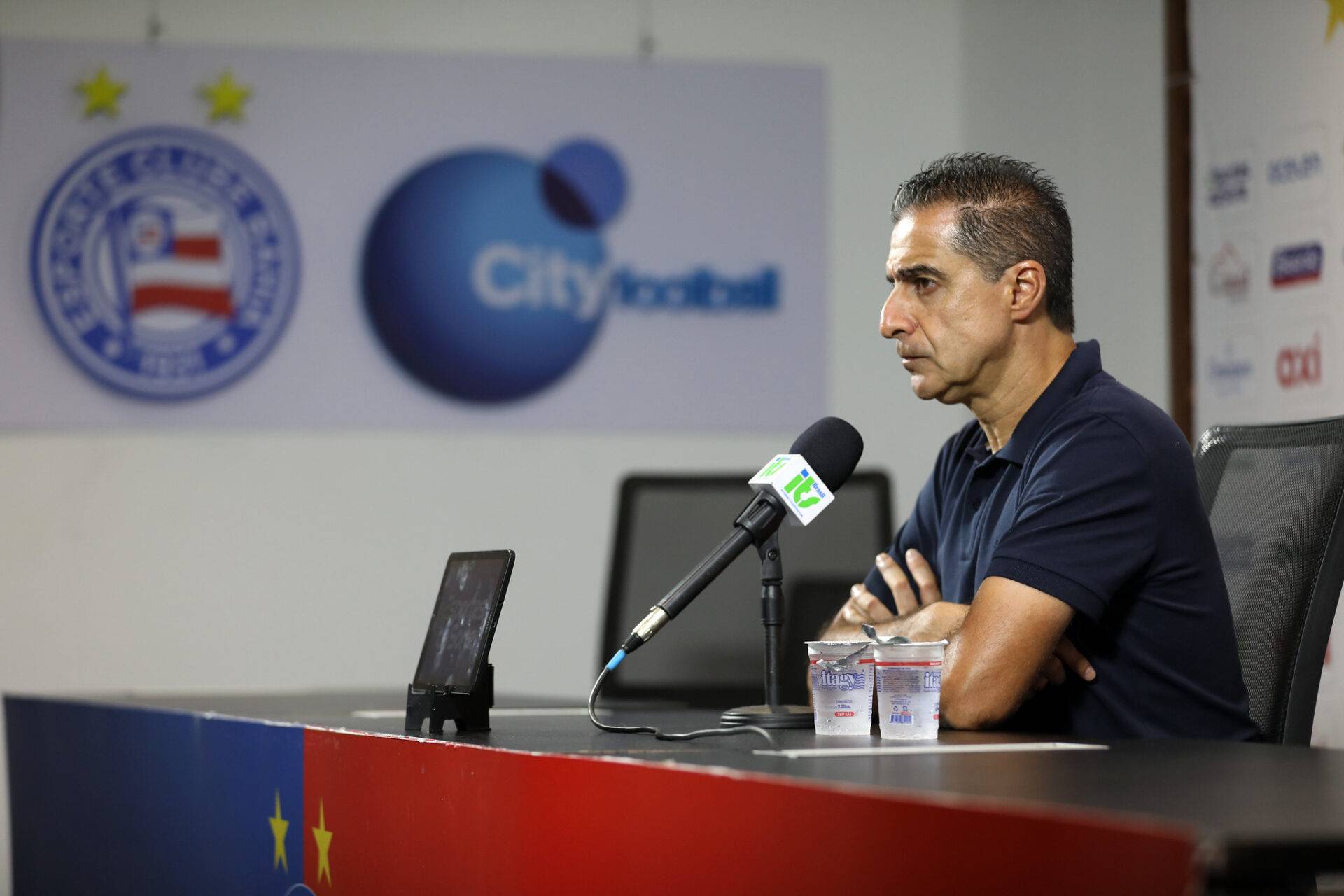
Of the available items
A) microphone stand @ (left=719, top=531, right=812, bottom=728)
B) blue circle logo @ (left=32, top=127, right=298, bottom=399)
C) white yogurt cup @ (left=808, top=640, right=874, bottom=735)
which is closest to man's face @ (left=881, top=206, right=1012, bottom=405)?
microphone stand @ (left=719, top=531, right=812, bottom=728)

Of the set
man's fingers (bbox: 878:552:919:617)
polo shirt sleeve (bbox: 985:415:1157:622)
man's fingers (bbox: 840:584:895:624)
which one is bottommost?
man's fingers (bbox: 840:584:895:624)

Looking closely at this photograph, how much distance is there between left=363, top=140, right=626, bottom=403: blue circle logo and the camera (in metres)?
4.08

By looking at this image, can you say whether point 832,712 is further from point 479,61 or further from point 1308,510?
point 479,61

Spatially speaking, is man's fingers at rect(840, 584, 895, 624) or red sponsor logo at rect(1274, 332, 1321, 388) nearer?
man's fingers at rect(840, 584, 895, 624)

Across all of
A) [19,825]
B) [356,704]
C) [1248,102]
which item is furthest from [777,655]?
[1248,102]

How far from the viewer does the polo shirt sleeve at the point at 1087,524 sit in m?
1.59

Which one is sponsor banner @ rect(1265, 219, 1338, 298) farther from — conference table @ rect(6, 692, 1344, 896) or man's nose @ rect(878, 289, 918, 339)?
conference table @ rect(6, 692, 1344, 896)

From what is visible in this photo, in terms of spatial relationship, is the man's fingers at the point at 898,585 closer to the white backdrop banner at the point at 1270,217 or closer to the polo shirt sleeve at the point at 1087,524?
the polo shirt sleeve at the point at 1087,524

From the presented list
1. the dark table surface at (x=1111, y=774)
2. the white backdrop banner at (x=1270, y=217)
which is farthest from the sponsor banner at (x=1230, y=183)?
the dark table surface at (x=1111, y=774)

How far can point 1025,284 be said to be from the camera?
6.22 ft

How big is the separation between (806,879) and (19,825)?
81.2 inches

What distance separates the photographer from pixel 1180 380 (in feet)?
12.7

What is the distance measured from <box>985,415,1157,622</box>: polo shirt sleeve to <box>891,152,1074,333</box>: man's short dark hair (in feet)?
0.88

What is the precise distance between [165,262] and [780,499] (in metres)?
2.91
